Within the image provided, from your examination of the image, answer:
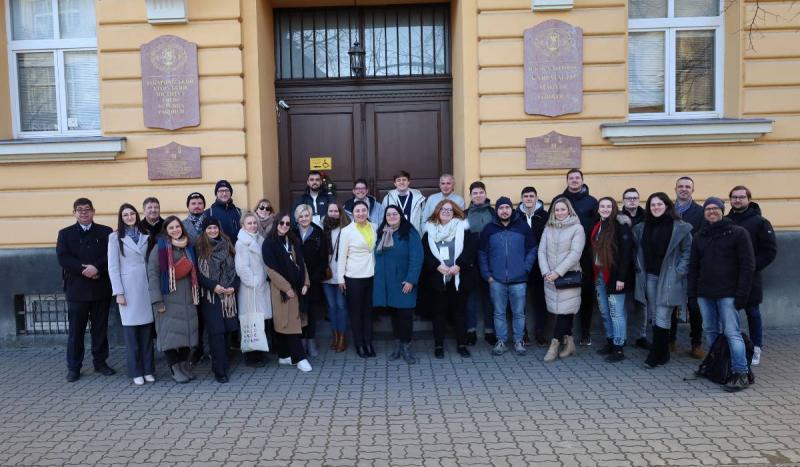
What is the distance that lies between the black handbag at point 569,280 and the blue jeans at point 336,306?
2.47 m

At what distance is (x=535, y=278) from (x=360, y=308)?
2.15m

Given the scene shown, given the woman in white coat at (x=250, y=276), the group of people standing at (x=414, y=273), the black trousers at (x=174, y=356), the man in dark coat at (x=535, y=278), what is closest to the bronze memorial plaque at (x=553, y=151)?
the man in dark coat at (x=535, y=278)

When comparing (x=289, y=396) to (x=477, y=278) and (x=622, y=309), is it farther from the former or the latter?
(x=622, y=309)

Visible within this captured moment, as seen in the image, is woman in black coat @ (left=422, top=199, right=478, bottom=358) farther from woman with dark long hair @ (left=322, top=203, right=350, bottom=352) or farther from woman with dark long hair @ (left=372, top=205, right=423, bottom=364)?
woman with dark long hair @ (left=322, top=203, right=350, bottom=352)

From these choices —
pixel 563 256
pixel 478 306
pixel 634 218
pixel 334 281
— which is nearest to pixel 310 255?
pixel 334 281

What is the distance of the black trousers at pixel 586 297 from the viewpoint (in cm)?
732

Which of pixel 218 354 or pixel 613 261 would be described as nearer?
pixel 218 354

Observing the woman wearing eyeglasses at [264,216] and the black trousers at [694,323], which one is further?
the woman wearing eyeglasses at [264,216]

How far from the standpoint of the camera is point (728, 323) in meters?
5.96

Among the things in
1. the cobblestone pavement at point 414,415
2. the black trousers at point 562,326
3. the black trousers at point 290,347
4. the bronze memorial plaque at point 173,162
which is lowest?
the cobblestone pavement at point 414,415

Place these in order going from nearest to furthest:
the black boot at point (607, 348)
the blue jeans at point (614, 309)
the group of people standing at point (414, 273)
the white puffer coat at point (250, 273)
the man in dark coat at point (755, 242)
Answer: the man in dark coat at point (755, 242) < the group of people standing at point (414, 273) < the white puffer coat at point (250, 273) < the blue jeans at point (614, 309) < the black boot at point (607, 348)

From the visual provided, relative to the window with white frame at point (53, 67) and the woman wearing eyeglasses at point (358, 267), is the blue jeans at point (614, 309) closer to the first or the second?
the woman wearing eyeglasses at point (358, 267)

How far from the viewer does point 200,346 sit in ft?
24.3

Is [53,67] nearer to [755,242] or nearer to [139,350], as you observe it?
[139,350]
